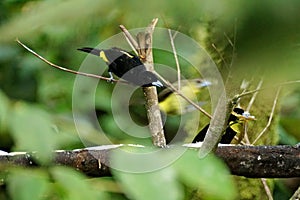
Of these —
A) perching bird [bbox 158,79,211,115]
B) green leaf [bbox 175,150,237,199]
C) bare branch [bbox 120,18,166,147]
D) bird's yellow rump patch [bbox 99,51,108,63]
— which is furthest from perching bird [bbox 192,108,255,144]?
green leaf [bbox 175,150,237,199]

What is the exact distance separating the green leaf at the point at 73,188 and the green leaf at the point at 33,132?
0.08ft

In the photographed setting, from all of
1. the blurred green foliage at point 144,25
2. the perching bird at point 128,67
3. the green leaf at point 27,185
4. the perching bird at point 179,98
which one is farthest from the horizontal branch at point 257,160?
the perching bird at point 179,98

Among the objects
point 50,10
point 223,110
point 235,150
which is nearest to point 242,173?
point 235,150

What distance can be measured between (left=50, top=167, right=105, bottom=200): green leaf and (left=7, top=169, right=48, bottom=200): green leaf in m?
0.01

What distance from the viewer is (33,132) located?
0.38 meters

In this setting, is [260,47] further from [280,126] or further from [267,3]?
[280,126]

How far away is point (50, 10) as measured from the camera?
0.19 meters

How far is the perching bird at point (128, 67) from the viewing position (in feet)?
2.90

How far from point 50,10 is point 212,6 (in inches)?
2.5

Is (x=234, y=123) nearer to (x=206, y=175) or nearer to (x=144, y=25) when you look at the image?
(x=206, y=175)

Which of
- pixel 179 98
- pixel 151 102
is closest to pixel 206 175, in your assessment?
pixel 151 102

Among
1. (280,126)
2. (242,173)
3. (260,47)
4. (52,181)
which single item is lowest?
(280,126)

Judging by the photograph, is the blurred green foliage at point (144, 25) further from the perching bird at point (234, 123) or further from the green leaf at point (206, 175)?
the perching bird at point (234, 123)

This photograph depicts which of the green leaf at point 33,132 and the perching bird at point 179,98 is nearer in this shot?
the green leaf at point 33,132
